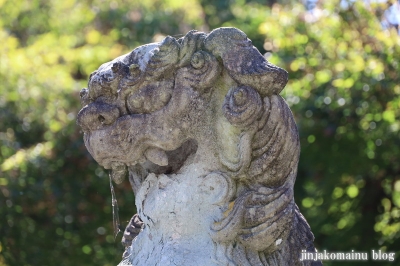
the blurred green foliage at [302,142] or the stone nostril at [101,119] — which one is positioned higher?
the stone nostril at [101,119]

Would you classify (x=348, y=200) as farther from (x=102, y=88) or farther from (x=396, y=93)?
(x=102, y=88)

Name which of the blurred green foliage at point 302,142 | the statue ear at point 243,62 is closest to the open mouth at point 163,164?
Answer: the statue ear at point 243,62

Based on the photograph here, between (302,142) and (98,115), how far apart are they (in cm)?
323

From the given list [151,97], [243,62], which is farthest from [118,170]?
[243,62]

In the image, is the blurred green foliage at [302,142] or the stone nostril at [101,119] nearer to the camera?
the stone nostril at [101,119]

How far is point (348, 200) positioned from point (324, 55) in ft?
3.71

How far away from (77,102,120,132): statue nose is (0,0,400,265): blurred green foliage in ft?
8.68

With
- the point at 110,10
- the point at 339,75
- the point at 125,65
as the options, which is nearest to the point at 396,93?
the point at 339,75

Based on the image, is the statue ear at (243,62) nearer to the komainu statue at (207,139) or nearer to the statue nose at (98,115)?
the komainu statue at (207,139)

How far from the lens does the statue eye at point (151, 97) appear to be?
2.41m

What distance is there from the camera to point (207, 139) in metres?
2.44

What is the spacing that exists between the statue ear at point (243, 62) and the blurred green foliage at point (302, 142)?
2403 millimetres

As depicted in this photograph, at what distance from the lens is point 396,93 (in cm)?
472

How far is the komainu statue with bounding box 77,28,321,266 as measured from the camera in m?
2.38
